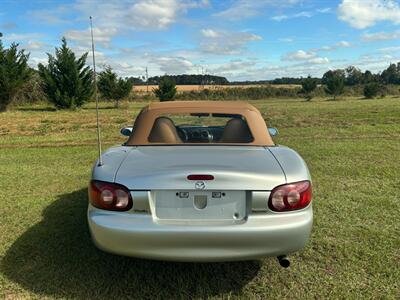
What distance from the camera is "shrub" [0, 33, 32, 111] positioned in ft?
92.0

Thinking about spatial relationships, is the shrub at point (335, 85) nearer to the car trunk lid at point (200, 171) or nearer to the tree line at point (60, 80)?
the tree line at point (60, 80)

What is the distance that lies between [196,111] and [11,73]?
2917 centimetres

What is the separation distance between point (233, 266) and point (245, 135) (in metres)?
1.18

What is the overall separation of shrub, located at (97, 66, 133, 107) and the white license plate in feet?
115

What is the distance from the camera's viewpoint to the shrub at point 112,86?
36125 mm

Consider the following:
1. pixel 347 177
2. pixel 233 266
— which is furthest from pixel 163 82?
pixel 233 266

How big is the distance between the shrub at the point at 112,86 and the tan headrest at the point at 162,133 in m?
34.0

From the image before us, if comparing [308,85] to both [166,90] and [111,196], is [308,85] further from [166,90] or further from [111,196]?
[111,196]

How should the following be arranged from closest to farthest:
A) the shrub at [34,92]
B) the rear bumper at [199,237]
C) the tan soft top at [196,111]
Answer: the rear bumper at [199,237] < the tan soft top at [196,111] < the shrub at [34,92]

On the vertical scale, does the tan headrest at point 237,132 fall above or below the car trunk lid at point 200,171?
above

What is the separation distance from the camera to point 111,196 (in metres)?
2.46

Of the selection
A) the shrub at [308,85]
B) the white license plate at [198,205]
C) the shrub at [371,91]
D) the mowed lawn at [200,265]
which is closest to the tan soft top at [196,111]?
the white license plate at [198,205]

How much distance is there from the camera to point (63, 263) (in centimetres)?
315

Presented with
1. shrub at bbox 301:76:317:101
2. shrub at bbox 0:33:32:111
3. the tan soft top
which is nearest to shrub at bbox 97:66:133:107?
shrub at bbox 0:33:32:111
